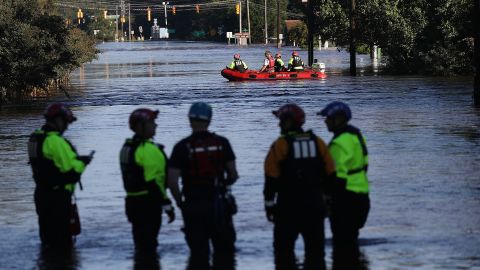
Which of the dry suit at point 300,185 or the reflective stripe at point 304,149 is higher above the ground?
the reflective stripe at point 304,149

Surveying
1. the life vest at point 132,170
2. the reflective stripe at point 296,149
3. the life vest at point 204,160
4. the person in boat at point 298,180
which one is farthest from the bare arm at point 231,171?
the life vest at point 132,170

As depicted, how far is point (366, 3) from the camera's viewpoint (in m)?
70.1

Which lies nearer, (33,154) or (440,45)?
(33,154)

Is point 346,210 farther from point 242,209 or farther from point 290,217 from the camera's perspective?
point 242,209

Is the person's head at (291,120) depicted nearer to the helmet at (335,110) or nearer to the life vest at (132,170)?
the helmet at (335,110)

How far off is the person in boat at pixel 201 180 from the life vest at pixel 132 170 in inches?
37.3

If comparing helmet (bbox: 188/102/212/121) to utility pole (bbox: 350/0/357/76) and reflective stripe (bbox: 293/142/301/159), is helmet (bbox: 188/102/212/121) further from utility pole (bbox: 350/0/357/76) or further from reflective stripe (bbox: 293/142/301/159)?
utility pole (bbox: 350/0/357/76)

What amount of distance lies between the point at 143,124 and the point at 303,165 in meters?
1.61

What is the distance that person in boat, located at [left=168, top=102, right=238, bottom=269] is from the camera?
1070 centimetres

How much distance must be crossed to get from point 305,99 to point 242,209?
2714 cm

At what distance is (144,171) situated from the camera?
11.8 m

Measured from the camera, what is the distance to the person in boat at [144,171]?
11.8 metres

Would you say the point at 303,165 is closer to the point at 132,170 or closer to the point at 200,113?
the point at 200,113

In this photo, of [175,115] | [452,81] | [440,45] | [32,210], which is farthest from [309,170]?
[440,45]
